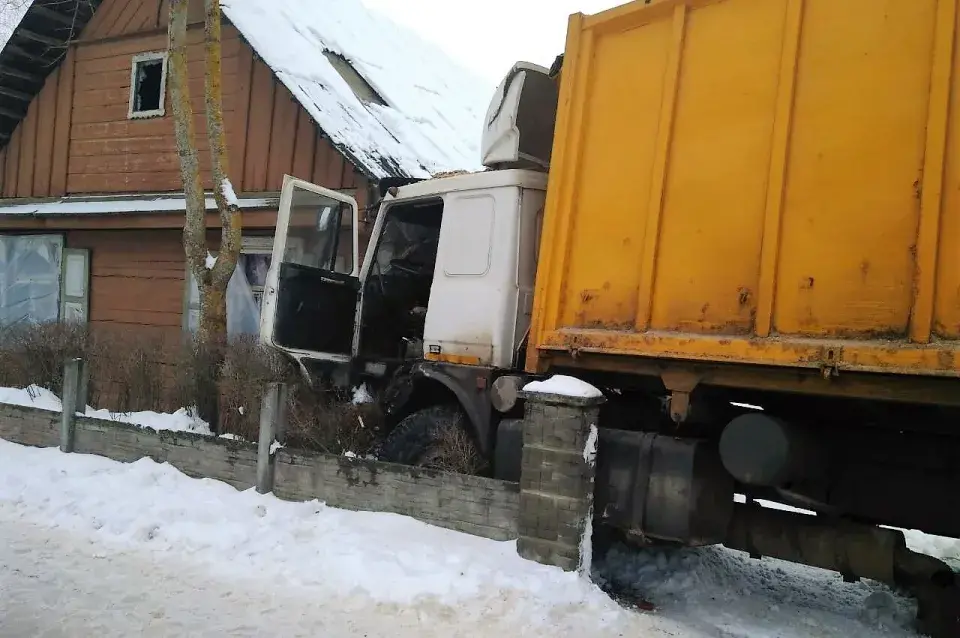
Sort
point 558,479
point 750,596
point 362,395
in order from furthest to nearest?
point 362,395
point 750,596
point 558,479

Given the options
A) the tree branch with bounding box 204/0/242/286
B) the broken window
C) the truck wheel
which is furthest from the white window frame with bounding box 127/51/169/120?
the truck wheel

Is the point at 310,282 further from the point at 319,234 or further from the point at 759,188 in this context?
the point at 759,188

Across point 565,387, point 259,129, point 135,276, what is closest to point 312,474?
point 565,387

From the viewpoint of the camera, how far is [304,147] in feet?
31.7

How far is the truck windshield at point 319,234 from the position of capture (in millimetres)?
5949

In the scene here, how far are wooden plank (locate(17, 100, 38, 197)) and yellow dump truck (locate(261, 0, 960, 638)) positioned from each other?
1016 cm

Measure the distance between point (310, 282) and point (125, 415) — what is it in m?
2.90

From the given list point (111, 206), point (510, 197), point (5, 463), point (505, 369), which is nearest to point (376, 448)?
point (505, 369)

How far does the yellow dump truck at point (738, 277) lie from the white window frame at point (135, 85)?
7594 millimetres

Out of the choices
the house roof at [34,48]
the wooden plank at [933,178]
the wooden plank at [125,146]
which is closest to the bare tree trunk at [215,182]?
the wooden plank at [125,146]

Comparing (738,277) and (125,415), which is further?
(125,415)

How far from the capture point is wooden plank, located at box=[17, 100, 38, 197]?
12305 mm

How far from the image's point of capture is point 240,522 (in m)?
5.09

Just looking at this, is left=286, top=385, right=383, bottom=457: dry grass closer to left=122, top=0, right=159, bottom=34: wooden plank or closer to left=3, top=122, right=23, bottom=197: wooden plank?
left=122, top=0, right=159, bottom=34: wooden plank
